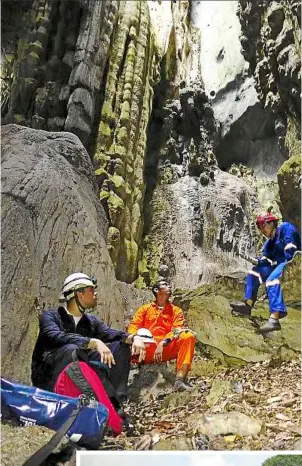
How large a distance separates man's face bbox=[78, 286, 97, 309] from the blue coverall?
1.53 meters

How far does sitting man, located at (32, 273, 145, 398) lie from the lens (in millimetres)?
3951

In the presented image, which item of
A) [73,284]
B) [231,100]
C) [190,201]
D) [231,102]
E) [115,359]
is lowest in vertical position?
[115,359]

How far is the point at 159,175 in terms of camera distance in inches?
244

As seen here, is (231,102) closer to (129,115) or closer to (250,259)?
(129,115)

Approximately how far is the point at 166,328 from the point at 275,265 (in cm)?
137

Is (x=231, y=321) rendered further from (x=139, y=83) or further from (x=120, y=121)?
(x=139, y=83)

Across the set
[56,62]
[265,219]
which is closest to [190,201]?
[265,219]

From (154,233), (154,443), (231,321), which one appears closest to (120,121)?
(154,233)

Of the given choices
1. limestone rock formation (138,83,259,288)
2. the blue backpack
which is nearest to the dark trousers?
the blue backpack

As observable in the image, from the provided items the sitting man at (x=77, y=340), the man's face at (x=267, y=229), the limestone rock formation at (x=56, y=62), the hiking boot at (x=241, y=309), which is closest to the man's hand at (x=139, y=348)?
the sitting man at (x=77, y=340)

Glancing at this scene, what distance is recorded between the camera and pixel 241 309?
493 cm

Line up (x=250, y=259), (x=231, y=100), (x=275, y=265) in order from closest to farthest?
(x=275, y=265) → (x=250, y=259) → (x=231, y=100)

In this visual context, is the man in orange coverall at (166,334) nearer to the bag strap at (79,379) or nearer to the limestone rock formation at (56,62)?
the bag strap at (79,379)

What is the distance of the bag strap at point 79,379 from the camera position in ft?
12.6
